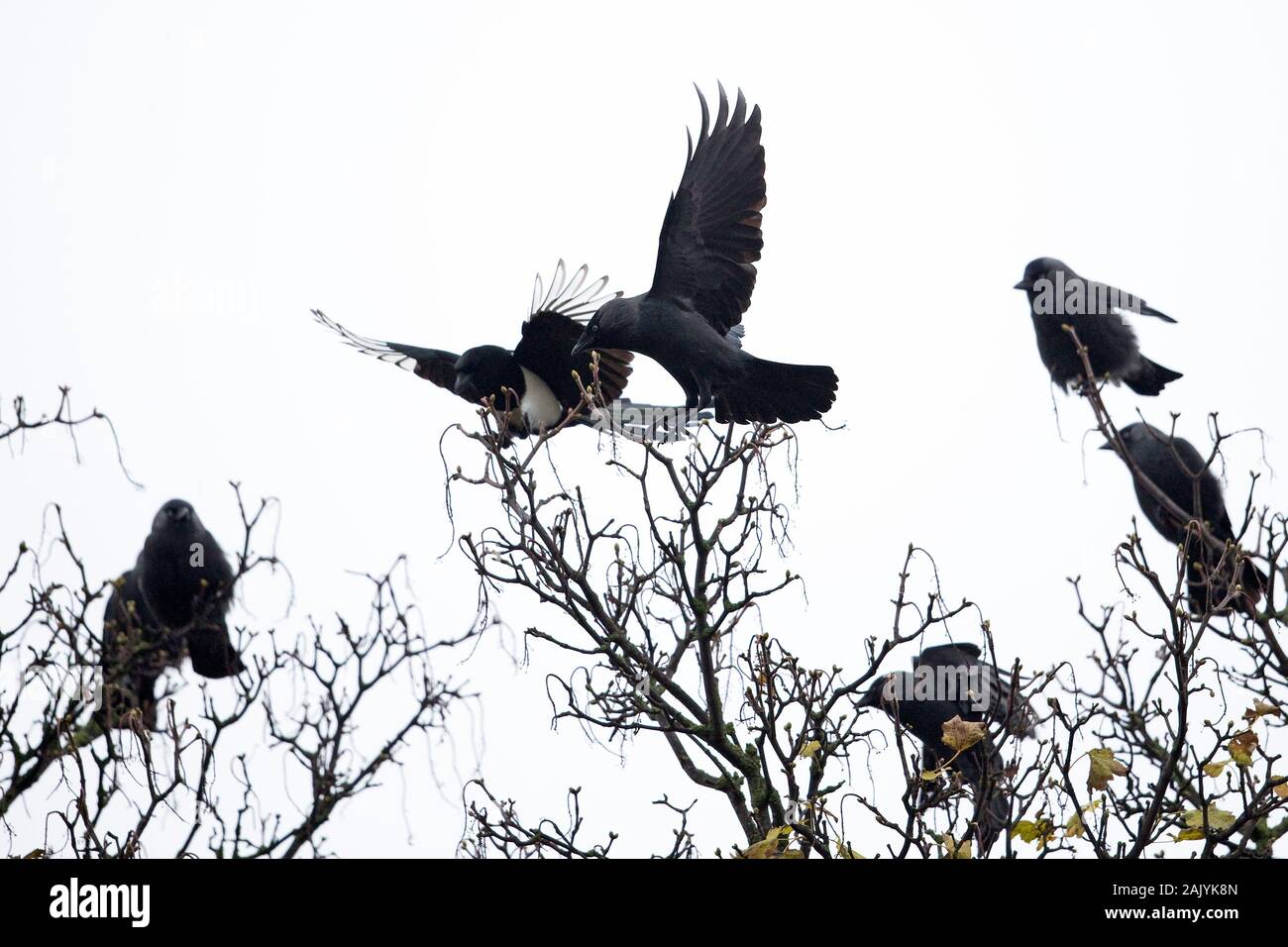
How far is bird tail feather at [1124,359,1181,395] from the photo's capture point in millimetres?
8594

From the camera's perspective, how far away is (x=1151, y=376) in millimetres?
8617

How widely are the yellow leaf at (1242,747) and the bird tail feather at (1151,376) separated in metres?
5.41

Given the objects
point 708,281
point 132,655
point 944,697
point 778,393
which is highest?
point 708,281

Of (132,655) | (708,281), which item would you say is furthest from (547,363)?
(132,655)

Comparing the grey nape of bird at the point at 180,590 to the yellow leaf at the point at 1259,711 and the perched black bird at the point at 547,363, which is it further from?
the yellow leaf at the point at 1259,711

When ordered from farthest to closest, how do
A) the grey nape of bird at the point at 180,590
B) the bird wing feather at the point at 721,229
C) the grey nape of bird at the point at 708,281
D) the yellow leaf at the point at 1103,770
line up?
1. the grey nape of bird at the point at 180,590
2. the bird wing feather at the point at 721,229
3. the grey nape of bird at the point at 708,281
4. the yellow leaf at the point at 1103,770

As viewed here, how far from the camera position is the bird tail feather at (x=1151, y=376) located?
8594 mm

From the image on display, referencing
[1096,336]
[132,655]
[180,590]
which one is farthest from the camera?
[1096,336]

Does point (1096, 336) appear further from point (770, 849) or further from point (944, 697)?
point (770, 849)

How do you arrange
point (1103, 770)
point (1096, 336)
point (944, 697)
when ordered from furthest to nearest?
point (1096, 336) → point (944, 697) → point (1103, 770)

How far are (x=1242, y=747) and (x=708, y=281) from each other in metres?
3.71

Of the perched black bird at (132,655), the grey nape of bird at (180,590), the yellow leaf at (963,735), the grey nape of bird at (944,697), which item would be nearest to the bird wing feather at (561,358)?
the grey nape of bird at (180,590)
